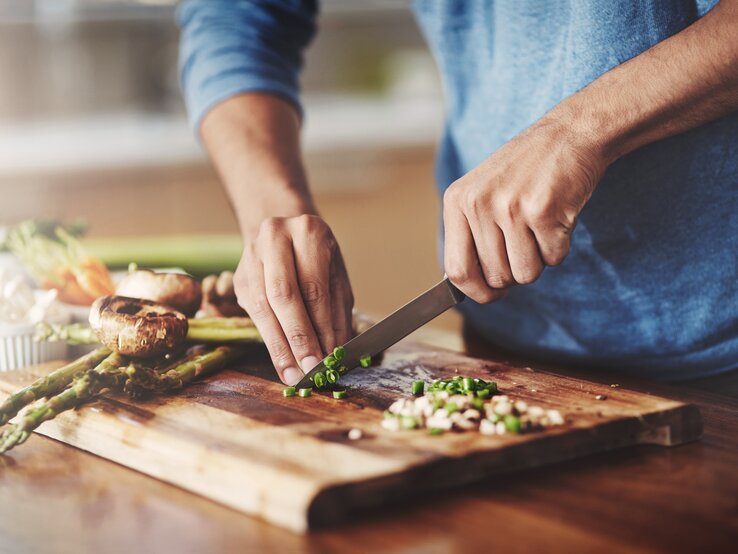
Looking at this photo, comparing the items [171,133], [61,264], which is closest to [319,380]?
[61,264]

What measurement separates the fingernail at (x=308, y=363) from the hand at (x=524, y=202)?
187 millimetres

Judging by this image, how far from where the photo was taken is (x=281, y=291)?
979mm

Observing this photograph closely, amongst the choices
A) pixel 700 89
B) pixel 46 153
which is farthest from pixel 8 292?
pixel 46 153

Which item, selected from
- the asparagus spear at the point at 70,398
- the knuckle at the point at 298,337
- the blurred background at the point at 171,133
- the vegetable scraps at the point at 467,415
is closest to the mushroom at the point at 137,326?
the asparagus spear at the point at 70,398

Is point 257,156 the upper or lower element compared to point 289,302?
upper

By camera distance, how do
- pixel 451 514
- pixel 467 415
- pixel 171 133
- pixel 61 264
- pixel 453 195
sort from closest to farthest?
1. pixel 451 514
2. pixel 467 415
3. pixel 453 195
4. pixel 61 264
5. pixel 171 133

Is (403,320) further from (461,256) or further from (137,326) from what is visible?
(137,326)

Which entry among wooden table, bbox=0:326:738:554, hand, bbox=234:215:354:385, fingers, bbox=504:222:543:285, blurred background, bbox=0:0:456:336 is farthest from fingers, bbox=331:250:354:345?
blurred background, bbox=0:0:456:336

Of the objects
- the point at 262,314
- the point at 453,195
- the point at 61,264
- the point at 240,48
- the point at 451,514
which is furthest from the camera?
the point at 240,48

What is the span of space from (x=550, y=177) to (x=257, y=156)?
1.58 ft

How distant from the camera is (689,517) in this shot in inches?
25.0

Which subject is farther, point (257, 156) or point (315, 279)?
point (257, 156)

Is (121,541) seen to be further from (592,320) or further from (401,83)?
(401,83)

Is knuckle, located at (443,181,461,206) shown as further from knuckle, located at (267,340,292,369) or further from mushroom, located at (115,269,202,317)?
mushroom, located at (115,269,202,317)
